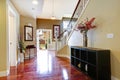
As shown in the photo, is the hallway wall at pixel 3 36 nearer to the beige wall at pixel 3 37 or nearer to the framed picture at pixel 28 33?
the beige wall at pixel 3 37

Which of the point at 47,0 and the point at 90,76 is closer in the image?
the point at 90,76

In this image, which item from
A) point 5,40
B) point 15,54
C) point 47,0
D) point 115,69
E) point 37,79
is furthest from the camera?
point 47,0

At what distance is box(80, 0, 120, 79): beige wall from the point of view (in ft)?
9.69

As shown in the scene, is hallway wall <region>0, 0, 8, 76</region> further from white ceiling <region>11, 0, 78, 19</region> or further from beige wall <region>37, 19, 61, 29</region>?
beige wall <region>37, 19, 61, 29</region>

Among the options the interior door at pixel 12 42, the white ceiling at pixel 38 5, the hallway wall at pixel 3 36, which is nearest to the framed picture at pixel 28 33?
the white ceiling at pixel 38 5

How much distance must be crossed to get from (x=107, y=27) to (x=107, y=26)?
3 cm

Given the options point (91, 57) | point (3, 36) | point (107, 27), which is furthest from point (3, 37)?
point (107, 27)

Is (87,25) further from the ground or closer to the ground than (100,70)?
further from the ground

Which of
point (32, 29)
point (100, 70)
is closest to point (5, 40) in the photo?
point (100, 70)

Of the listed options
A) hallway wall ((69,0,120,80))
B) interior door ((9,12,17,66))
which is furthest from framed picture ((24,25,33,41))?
hallway wall ((69,0,120,80))

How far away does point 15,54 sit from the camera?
17.2ft

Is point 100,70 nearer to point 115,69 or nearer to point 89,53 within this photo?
point 115,69

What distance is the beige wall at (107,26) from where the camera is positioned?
2.95 m

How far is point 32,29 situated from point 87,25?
483cm
